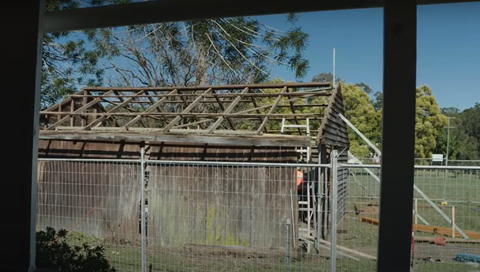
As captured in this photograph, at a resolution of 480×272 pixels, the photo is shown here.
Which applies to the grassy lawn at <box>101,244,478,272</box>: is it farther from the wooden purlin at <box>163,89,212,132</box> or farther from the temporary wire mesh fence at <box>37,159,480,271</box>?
the wooden purlin at <box>163,89,212,132</box>

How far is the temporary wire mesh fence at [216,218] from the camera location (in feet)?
18.7

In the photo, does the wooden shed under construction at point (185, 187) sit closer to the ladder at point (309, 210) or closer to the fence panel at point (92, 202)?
the fence panel at point (92, 202)

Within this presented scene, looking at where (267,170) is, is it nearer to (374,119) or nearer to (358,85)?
(374,119)

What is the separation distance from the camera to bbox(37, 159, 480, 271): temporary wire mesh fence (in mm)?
5691

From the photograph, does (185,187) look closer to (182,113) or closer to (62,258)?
(182,113)

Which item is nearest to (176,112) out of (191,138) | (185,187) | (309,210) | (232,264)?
(191,138)

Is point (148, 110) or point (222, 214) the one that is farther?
point (148, 110)

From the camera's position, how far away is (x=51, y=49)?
350 inches

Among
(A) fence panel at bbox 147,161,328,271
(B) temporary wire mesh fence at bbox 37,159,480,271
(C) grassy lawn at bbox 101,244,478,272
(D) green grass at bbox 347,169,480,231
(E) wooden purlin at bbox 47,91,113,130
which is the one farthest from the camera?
(E) wooden purlin at bbox 47,91,113,130

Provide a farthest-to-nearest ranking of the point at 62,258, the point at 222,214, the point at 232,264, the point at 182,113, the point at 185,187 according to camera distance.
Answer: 1. the point at 182,113
2. the point at 185,187
3. the point at 222,214
4. the point at 232,264
5. the point at 62,258

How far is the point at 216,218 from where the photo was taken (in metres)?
6.63

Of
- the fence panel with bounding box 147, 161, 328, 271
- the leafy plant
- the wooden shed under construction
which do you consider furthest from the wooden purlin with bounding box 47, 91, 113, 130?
the leafy plant

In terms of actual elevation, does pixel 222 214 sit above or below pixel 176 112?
below

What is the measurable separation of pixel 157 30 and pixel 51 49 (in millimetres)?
3090
